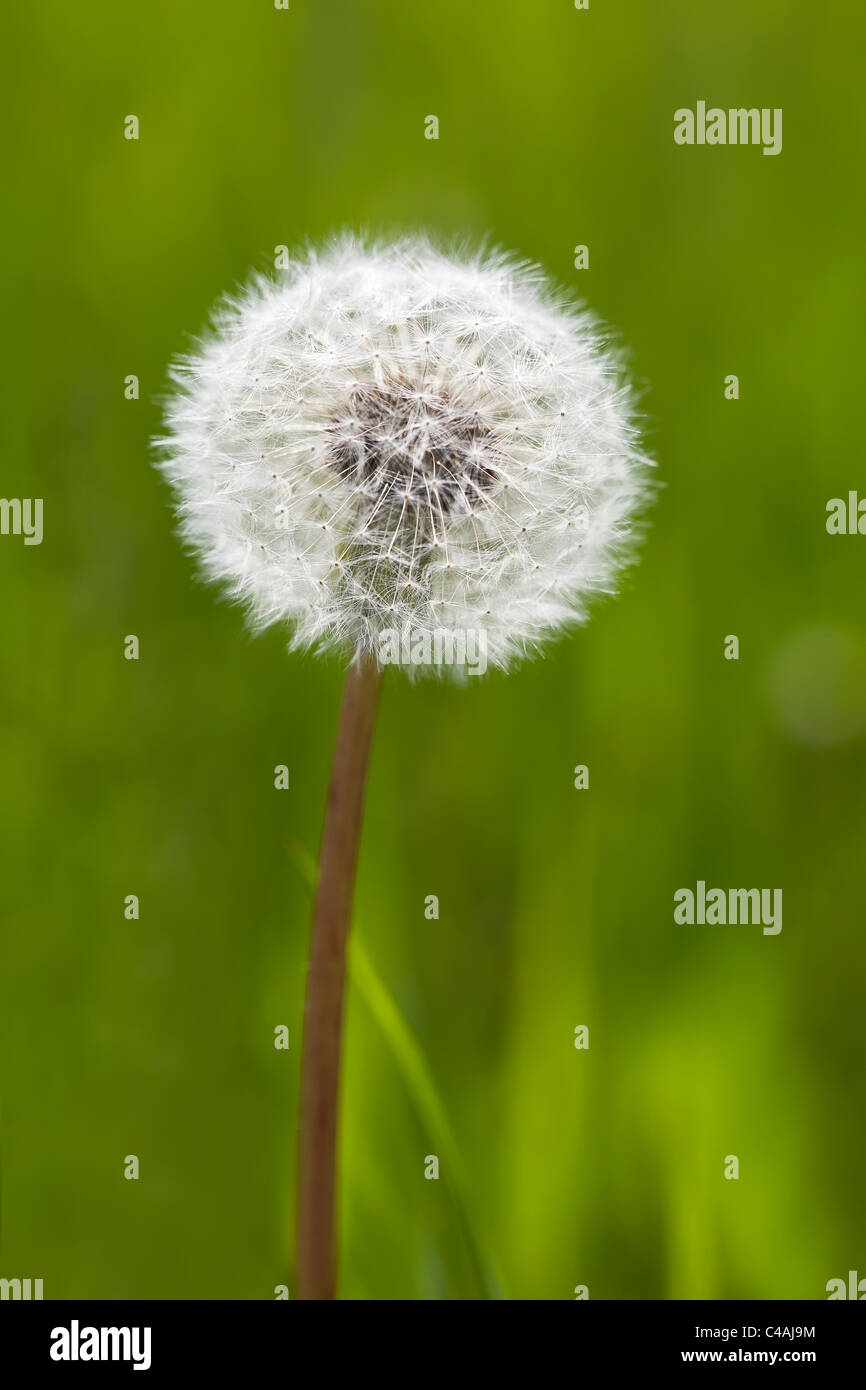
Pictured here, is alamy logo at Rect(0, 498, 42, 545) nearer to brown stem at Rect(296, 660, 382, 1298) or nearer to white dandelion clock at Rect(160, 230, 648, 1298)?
white dandelion clock at Rect(160, 230, 648, 1298)

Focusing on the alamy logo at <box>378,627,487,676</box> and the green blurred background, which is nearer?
the alamy logo at <box>378,627,487,676</box>

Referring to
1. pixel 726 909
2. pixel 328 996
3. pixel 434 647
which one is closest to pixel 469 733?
pixel 726 909

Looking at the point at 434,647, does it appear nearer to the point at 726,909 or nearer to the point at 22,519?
the point at 726,909

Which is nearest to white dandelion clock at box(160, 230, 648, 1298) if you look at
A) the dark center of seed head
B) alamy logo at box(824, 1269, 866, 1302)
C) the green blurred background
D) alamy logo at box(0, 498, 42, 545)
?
the dark center of seed head

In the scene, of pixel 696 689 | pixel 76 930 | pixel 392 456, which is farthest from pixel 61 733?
pixel 696 689

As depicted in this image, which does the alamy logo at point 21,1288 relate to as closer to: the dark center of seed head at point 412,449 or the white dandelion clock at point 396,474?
the white dandelion clock at point 396,474

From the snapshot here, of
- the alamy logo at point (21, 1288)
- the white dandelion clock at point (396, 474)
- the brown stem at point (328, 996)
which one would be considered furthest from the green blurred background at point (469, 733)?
the white dandelion clock at point (396, 474)

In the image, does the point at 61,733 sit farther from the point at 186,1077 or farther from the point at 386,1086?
the point at 386,1086
